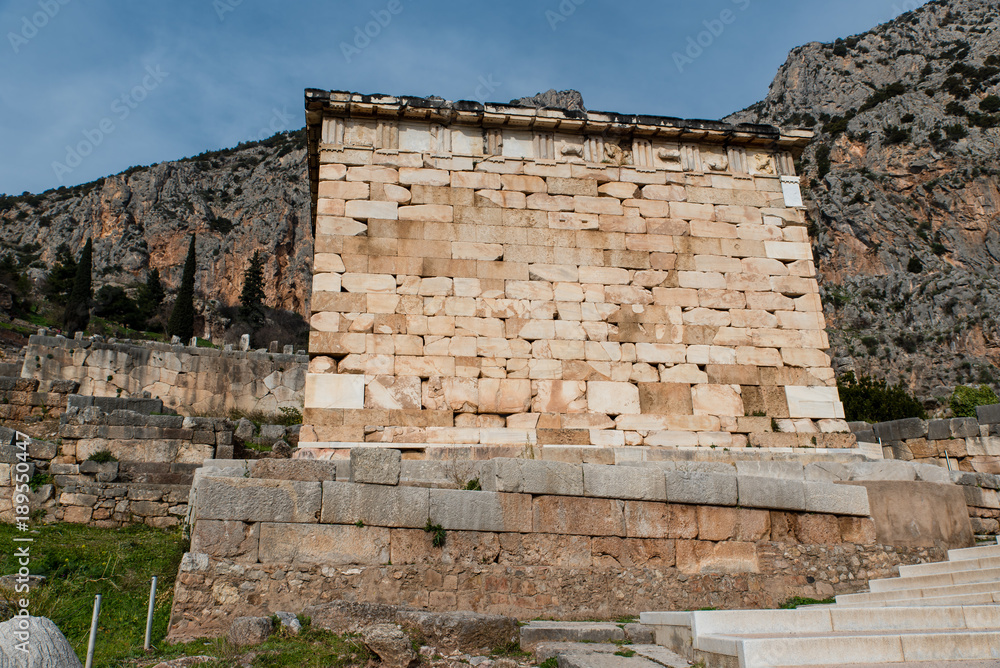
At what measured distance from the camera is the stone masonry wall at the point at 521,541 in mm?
6801

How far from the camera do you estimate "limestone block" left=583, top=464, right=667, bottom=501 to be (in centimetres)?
781

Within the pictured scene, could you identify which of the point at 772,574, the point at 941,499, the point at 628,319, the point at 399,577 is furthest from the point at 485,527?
the point at 941,499

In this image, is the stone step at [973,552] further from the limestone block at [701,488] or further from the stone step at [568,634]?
the stone step at [568,634]

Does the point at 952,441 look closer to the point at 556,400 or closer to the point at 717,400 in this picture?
the point at 717,400

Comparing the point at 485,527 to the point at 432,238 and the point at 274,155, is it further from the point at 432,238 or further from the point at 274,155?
the point at 274,155

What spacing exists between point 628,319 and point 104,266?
60479 mm

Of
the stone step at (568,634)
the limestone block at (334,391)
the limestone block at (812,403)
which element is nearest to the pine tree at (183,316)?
the limestone block at (334,391)

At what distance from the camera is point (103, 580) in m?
7.95

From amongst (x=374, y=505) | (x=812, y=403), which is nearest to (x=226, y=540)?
(x=374, y=505)

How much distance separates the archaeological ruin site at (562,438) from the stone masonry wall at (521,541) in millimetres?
26

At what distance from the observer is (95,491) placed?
461 inches

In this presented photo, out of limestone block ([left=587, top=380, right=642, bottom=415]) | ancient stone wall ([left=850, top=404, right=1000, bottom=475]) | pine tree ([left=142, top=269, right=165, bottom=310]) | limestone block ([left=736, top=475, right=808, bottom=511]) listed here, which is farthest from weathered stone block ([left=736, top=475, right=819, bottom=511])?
pine tree ([left=142, top=269, right=165, bottom=310])

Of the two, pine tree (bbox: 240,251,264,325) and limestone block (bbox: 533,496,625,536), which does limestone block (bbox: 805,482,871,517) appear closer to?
limestone block (bbox: 533,496,625,536)

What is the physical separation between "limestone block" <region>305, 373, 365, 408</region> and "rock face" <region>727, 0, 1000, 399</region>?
133 ft
